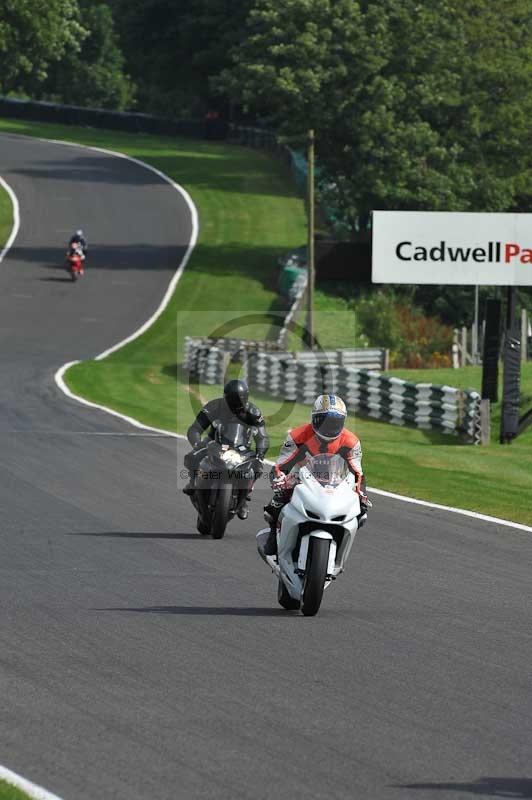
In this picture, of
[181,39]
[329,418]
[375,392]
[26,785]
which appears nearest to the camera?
[26,785]

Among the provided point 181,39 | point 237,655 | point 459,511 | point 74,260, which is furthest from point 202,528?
point 181,39

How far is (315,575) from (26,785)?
4.81 m

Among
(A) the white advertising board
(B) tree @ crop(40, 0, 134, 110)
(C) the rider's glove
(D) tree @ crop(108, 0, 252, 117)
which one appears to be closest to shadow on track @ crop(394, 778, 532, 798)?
(C) the rider's glove

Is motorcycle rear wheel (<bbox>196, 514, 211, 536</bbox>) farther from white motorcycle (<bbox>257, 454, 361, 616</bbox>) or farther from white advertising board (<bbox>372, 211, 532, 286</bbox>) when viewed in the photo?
white advertising board (<bbox>372, 211, 532, 286</bbox>)

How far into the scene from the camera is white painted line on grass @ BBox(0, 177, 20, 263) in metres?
67.1

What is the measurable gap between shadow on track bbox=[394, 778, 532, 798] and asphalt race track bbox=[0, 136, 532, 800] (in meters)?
0.02

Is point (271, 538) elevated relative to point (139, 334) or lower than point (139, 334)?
elevated

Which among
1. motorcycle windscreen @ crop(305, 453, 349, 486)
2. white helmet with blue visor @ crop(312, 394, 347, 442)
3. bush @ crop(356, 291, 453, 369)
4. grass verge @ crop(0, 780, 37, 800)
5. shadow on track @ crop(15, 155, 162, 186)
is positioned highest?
white helmet with blue visor @ crop(312, 394, 347, 442)

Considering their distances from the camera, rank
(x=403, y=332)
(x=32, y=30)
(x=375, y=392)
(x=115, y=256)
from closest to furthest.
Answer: (x=375, y=392)
(x=403, y=332)
(x=115, y=256)
(x=32, y=30)

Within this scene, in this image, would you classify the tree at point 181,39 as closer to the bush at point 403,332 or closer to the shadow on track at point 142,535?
the bush at point 403,332

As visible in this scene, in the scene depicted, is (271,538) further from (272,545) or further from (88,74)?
(88,74)

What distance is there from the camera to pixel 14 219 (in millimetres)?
72875

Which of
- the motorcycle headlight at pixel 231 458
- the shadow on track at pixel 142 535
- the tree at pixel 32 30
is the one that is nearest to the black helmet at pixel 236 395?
the motorcycle headlight at pixel 231 458

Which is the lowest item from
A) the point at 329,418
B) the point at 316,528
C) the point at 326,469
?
the point at 316,528
